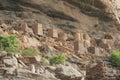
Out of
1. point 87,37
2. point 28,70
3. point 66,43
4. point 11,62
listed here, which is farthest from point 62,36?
point 28,70

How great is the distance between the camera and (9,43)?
1799 inches

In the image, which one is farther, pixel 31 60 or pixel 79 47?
pixel 79 47

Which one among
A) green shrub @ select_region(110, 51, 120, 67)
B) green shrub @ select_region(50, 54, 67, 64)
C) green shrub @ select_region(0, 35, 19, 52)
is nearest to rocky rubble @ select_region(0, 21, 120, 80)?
green shrub @ select_region(110, 51, 120, 67)

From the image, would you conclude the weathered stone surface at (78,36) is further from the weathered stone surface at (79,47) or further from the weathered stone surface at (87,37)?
the weathered stone surface at (79,47)

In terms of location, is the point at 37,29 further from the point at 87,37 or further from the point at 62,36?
the point at 87,37

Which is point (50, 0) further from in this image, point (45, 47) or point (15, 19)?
point (45, 47)

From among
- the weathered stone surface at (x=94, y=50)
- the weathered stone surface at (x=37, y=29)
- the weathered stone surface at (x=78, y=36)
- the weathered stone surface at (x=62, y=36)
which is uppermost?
the weathered stone surface at (x=37, y=29)

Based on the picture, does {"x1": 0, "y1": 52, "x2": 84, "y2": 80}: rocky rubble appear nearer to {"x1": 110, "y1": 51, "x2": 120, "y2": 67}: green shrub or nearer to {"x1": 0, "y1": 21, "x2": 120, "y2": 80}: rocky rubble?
{"x1": 0, "y1": 21, "x2": 120, "y2": 80}: rocky rubble

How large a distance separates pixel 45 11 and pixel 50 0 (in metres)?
1.20

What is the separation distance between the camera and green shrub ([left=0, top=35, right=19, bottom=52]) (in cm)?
4452

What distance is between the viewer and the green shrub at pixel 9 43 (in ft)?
146

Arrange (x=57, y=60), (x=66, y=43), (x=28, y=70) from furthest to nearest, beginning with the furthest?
(x=66, y=43)
(x=57, y=60)
(x=28, y=70)

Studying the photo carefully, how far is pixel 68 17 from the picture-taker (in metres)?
61.8

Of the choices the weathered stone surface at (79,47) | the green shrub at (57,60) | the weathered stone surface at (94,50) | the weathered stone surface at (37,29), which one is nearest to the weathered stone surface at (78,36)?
the weathered stone surface at (94,50)
